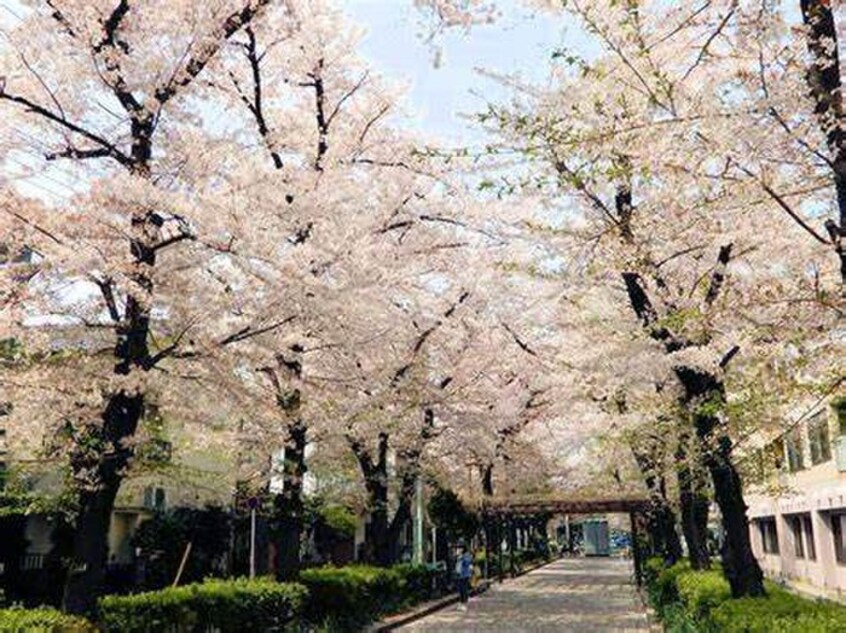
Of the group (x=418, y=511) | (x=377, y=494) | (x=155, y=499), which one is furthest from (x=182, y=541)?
(x=377, y=494)

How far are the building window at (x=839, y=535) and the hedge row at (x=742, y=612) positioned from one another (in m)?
14.8

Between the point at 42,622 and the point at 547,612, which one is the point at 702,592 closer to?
the point at 42,622

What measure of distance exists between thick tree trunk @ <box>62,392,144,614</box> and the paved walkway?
33.3 ft

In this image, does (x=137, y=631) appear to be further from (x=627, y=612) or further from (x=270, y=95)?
(x=627, y=612)

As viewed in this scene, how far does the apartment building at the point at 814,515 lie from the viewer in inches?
1063

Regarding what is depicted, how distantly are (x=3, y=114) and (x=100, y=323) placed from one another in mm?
3171

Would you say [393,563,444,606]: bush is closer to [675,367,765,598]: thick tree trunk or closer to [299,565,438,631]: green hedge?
[299,565,438,631]: green hedge

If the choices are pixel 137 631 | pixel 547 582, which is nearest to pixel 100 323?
pixel 137 631

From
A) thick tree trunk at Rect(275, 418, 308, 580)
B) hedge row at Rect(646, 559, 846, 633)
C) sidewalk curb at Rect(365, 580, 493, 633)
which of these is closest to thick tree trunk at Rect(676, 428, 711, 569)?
hedge row at Rect(646, 559, 846, 633)

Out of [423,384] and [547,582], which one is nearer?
[423,384]

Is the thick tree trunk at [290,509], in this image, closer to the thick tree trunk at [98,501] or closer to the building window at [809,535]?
the thick tree trunk at [98,501]

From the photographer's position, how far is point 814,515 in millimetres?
30078

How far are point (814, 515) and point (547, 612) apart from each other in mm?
14301

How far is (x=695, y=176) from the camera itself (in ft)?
22.5
